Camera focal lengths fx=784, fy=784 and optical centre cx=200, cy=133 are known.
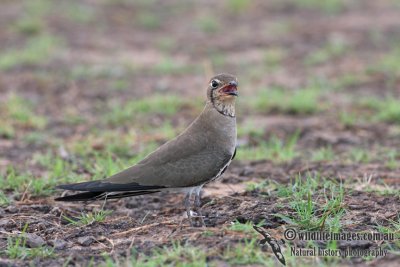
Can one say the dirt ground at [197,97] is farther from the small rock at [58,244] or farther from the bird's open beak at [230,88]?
the bird's open beak at [230,88]

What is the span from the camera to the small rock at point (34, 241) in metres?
4.82

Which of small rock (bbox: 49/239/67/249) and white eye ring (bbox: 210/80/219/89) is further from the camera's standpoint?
white eye ring (bbox: 210/80/219/89)

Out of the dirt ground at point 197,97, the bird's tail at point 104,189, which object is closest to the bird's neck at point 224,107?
the dirt ground at point 197,97

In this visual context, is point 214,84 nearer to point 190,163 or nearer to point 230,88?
point 230,88

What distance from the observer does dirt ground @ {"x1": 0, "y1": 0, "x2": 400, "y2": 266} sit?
16.7ft

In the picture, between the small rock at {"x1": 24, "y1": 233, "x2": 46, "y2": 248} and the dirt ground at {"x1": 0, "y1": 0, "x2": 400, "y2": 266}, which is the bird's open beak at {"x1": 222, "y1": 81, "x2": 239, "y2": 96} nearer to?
the dirt ground at {"x1": 0, "y1": 0, "x2": 400, "y2": 266}

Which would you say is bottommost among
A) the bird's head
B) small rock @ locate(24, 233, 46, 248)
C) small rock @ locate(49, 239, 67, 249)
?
small rock @ locate(49, 239, 67, 249)

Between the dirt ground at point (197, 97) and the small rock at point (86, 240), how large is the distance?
2cm

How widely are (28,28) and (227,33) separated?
3.32 meters

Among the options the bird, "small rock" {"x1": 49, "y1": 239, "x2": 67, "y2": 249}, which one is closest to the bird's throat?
the bird

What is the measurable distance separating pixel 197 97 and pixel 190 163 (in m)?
4.57

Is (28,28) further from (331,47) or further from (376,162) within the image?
(376,162)

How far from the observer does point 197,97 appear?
974 cm

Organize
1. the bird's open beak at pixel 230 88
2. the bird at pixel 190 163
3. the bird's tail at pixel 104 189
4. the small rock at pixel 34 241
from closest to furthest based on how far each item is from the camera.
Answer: the small rock at pixel 34 241 < the bird's tail at pixel 104 189 < the bird at pixel 190 163 < the bird's open beak at pixel 230 88
